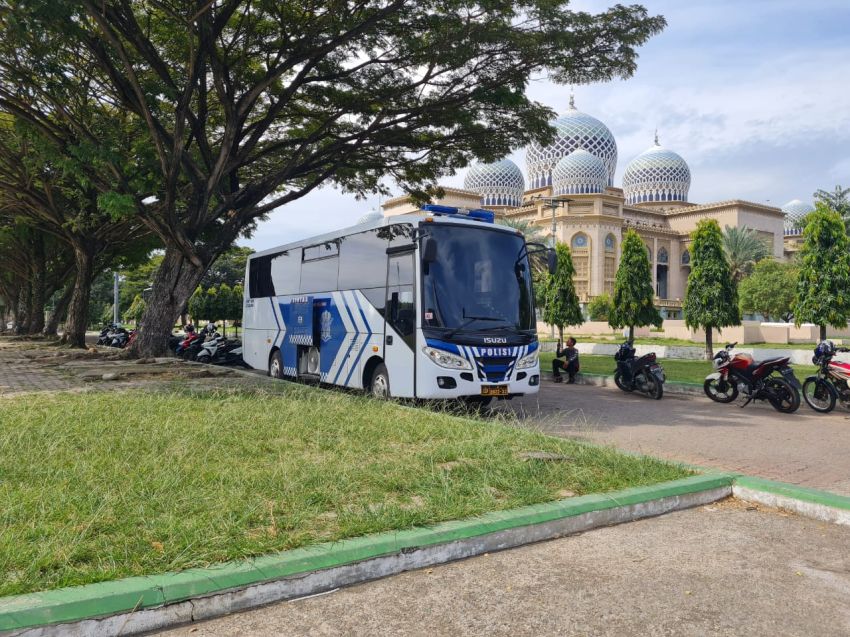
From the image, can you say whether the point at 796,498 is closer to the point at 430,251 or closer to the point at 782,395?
the point at 430,251

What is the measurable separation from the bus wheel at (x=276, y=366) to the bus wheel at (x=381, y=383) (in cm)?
457

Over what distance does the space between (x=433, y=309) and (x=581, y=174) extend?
7414 cm

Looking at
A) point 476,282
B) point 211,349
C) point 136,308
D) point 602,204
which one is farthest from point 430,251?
point 602,204

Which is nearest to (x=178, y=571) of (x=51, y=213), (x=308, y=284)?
(x=308, y=284)

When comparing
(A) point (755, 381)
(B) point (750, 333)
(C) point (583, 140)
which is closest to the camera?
(A) point (755, 381)

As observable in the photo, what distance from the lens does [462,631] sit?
3.29 metres

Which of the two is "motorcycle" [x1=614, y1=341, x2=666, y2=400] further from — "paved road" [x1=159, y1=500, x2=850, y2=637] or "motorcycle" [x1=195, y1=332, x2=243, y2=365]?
"motorcycle" [x1=195, y1=332, x2=243, y2=365]

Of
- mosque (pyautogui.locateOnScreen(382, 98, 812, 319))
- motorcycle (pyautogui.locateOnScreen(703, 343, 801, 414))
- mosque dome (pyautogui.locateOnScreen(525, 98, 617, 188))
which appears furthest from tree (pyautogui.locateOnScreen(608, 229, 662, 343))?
mosque dome (pyautogui.locateOnScreen(525, 98, 617, 188))

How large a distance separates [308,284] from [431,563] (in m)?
10.8

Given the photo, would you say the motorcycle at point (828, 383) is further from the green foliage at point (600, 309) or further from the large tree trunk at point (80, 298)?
the green foliage at point (600, 309)

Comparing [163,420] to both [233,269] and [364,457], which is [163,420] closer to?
[364,457]

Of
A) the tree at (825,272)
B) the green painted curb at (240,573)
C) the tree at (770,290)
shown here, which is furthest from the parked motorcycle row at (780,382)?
the tree at (770,290)

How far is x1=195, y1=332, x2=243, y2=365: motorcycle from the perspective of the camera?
21.8m

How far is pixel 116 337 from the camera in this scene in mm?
32219
